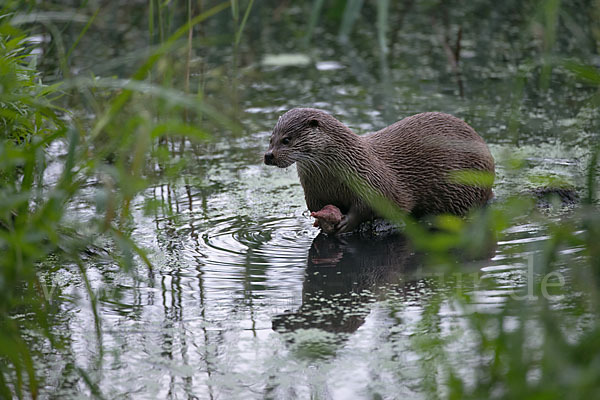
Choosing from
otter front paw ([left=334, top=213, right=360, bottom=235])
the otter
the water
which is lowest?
the water

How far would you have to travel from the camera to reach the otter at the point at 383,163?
4223 mm

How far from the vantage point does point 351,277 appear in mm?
3613

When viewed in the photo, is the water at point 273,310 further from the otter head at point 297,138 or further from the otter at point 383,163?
the otter head at point 297,138

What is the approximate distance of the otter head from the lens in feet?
13.7

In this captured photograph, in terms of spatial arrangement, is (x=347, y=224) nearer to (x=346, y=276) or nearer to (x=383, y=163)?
(x=383, y=163)

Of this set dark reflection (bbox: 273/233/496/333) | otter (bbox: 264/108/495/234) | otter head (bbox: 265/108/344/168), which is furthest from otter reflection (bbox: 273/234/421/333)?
otter head (bbox: 265/108/344/168)

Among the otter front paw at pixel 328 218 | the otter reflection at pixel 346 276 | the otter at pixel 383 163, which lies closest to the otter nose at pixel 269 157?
the otter at pixel 383 163

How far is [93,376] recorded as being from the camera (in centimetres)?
275

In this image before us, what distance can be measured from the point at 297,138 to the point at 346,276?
0.87 m

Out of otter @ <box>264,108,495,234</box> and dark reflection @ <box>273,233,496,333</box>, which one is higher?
otter @ <box>264,108,495,234</box>

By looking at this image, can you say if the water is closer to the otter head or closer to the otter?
the otter

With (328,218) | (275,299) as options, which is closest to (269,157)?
(328,218)

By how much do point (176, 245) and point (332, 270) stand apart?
2.56ft

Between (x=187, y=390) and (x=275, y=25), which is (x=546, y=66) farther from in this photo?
(x=275, y=25)
